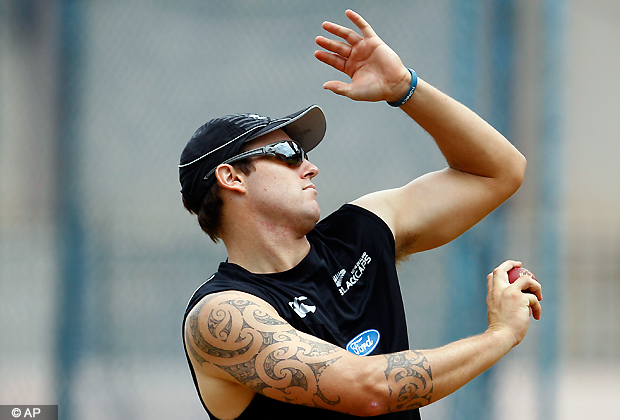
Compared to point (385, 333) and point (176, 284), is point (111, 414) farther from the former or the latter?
point (385, 333)

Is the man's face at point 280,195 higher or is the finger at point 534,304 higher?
the man's face at point 280,195

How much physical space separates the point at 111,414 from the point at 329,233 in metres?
2.43

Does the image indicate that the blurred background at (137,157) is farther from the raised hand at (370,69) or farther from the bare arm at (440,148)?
the raised hand at (370,69)

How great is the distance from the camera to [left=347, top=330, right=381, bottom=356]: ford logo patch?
2072 millimetres

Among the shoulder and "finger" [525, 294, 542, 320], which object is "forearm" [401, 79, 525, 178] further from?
"finger" [525, 294, 542, 320]

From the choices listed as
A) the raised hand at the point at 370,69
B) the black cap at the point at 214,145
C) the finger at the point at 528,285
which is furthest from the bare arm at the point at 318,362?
the raised hand at the point at 370,69

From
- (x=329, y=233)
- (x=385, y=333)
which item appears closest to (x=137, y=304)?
(x=329, y=233)

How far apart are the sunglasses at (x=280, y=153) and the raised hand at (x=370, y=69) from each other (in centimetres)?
27

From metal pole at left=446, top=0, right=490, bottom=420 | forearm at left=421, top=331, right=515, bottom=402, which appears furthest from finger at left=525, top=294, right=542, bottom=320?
metal pole at left=446, top=0, right=490, bottom=420

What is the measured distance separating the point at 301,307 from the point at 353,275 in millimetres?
309

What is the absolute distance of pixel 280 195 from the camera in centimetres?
221

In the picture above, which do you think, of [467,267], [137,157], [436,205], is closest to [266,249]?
[436,205]

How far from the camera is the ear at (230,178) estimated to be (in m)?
2.23

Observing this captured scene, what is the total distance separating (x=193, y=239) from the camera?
4.14m
